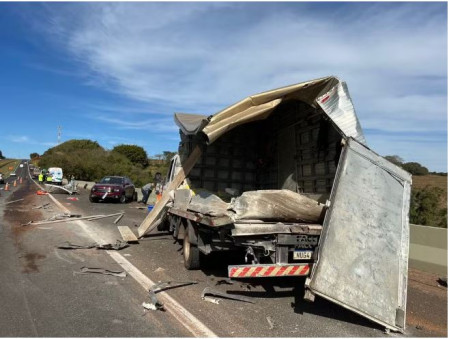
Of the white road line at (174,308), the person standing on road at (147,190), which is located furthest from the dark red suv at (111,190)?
the white road line at (174,308)

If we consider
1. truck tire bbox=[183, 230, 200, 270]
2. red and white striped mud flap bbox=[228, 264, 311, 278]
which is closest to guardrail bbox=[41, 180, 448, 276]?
red and white striped mud flap bbox=[228, 264, 311, 278]

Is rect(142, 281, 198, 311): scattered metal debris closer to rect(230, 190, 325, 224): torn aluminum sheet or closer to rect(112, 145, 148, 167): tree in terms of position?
rect(230, 190, 325, 224): torn aluminum sheet

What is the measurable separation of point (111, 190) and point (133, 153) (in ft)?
159

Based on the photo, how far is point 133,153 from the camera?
226 ft

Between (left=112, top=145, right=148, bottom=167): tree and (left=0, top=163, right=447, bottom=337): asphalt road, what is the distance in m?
61.4

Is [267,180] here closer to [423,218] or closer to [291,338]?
[423,218]

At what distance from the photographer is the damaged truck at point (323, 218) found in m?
4.88

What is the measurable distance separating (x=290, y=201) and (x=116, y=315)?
304 centimetres

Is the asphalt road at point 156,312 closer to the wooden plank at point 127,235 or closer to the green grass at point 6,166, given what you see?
the wooden plank at point 127,235

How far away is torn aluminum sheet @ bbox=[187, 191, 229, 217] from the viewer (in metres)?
Result: 6.16

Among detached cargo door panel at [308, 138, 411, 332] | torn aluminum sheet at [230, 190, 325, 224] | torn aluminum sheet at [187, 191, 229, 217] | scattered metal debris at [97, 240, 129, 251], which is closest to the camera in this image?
detached cargo door panel at [308, 138, 411, 332]

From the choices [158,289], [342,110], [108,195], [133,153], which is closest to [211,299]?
[158,289]

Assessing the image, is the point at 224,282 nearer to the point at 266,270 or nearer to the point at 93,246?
the point at 266,270

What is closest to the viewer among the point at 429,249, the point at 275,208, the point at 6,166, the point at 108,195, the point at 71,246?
the point at 275,208
